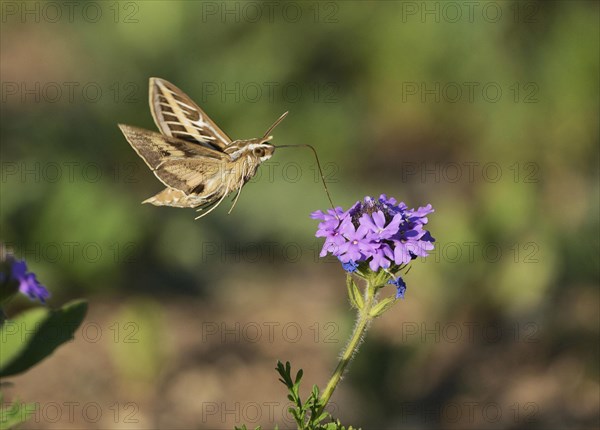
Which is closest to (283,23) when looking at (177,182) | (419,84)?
(419,84)

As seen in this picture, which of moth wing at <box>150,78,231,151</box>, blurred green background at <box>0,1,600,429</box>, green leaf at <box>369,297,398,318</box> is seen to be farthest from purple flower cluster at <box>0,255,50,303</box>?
blurred green background at <box>0,1,600,429</box>

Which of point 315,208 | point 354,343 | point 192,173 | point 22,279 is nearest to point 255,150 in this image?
point 192,173

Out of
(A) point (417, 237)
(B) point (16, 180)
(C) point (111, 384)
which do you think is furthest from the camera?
(B) point (16, 180)

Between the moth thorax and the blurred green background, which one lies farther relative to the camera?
the blurred green background

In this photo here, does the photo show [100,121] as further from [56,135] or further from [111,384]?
[111,384]

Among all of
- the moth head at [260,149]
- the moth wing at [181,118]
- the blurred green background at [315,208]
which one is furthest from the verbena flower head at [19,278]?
the blurred green background at [315,208]

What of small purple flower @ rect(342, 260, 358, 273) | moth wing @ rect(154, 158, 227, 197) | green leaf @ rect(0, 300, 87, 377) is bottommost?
green leaf @ rect(0, 300, 87, 377)

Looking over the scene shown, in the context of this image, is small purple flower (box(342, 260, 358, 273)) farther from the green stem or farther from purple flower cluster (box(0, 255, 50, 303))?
purple flower cluster (box(0, 255, 50, 303))
